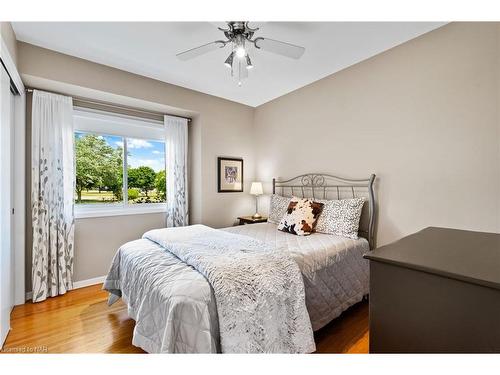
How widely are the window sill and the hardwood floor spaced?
979 millimetres

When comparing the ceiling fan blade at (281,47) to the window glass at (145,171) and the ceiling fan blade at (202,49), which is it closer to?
the ceiling fan blade at (202,49)

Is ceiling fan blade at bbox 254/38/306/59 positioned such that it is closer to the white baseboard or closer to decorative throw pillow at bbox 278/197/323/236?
decorative throw pillow at bbox 278/197/323/236

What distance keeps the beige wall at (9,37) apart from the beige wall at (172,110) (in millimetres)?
144

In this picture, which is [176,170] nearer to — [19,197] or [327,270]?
[19,197]

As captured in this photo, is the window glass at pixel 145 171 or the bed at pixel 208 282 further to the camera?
the window glass at pixel 145 171

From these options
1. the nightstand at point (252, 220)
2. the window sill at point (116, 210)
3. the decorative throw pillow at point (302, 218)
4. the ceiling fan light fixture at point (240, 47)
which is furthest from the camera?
the nightstand at point (252, 220)

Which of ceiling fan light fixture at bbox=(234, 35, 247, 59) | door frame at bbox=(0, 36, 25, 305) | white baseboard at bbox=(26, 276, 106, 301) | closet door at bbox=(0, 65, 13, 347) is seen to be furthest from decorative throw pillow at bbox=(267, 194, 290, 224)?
door frame at bbox=(0, 36, 25, 305)

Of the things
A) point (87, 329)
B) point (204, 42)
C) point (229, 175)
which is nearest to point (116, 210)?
point (87, 329)

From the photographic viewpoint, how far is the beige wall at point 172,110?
250 cm

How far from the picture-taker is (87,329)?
2072 millimetres

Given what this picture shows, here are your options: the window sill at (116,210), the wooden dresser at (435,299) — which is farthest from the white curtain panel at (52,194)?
the wooden dresser at (435,299)

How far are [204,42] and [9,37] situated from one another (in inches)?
61.7
